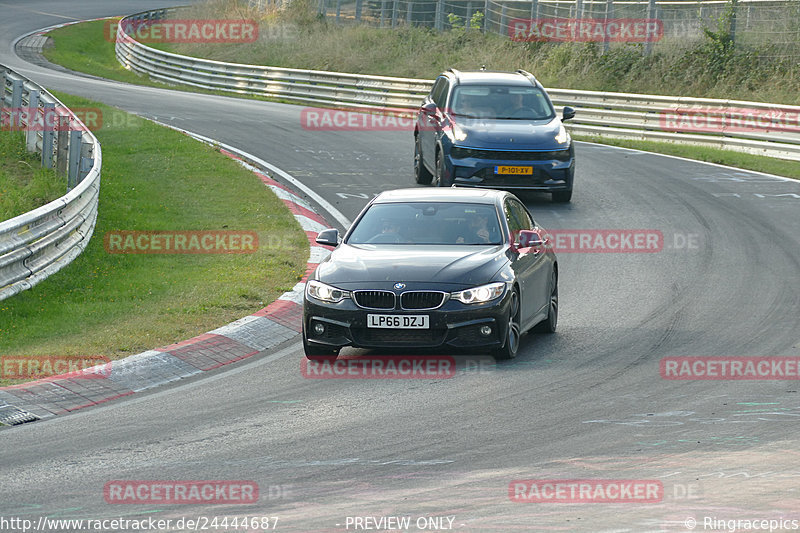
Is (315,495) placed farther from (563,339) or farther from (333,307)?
(563,339)

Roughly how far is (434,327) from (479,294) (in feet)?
1.64

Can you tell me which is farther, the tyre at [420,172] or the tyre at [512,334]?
the tyre at [420,172]

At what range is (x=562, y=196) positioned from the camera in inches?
779

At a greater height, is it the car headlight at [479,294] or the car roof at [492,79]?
the car roof at [492,79]

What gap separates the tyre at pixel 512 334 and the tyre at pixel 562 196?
913 centimetres

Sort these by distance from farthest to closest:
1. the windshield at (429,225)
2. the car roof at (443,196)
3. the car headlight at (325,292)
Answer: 1. the car roof at (443,196)
2. the windshield at (429,225)
3. the car headlight at (325,292)

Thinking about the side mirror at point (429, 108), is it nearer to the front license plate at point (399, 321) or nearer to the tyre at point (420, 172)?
the tyre at point (420, 172)

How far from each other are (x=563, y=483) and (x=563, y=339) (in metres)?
4.75

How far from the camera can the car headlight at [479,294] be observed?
404 inches

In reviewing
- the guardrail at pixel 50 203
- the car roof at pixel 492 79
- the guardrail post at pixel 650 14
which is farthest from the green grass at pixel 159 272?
the guardrail post at pixel 650 14

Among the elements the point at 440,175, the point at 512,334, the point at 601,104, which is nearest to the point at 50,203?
the point at 512,334

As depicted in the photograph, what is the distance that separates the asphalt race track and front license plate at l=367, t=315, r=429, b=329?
20.9 inches

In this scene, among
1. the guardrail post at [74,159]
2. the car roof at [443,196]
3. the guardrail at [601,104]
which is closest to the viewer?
the car roof at [443,196]

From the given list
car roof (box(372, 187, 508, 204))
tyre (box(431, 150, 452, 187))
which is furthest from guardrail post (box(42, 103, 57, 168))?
car roof (box(372, 187, 508, 204))
